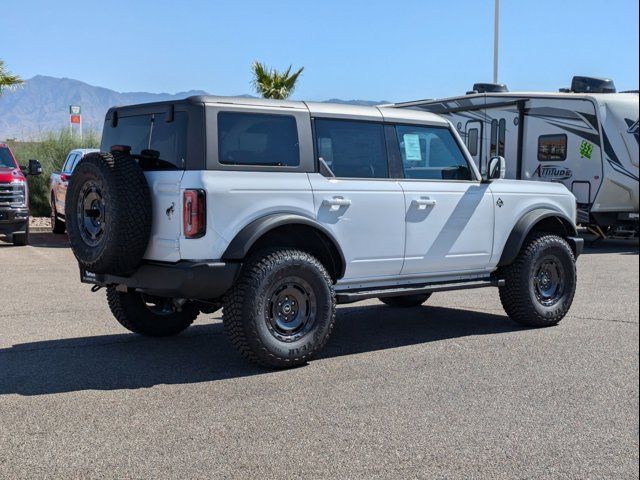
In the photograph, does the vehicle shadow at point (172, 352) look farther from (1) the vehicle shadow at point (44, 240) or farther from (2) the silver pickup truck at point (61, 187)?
(2) the silver pickup truck at point (61, 187)

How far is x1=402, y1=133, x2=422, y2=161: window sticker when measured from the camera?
7.09 meters

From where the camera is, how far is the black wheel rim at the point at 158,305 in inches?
264

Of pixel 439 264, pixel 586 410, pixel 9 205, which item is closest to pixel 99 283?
pixel 439 264

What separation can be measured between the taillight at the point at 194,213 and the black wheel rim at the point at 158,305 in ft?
3.58

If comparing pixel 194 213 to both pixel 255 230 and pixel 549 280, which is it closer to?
pixel 255 230

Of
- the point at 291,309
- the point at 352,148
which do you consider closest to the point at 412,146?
the point at 352,148

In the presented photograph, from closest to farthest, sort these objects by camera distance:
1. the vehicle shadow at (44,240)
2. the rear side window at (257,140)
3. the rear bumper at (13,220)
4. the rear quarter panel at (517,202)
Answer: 1. the rear side window at (257,140)
2. the rear quarter panel at (517,202)
3. the rear bumper at (13,220)
4. the vehicle shadow at (44,240)

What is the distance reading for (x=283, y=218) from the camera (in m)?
Answer: 5.96

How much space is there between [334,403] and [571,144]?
38.7 feet

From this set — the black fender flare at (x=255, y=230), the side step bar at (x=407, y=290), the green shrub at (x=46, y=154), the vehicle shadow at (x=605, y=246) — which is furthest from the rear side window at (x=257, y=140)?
the green shrub at (x=46, y=154)

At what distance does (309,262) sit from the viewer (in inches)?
240

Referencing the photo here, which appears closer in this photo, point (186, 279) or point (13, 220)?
point (186, 279)

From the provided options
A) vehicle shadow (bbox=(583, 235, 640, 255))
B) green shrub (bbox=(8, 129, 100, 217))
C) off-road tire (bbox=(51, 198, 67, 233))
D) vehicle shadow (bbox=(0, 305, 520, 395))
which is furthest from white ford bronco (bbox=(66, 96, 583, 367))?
green shrub (bbox=(8, 129, 100, 217))

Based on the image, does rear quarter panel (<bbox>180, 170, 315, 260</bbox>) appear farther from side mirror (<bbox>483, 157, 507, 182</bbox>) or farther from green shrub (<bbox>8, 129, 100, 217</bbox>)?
green shrub (<bbox>8, 129, 100, 217</bbox>)
